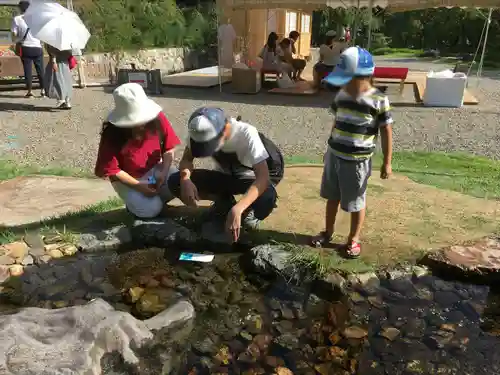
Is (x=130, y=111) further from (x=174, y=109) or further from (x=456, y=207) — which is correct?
(x=174, y=109)

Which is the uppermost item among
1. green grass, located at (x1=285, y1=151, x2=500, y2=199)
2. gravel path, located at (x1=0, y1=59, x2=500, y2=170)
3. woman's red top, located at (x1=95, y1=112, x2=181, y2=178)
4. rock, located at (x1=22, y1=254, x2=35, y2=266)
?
woman's red top, located at (x1=95, y1=112, x2=181, y2=178)

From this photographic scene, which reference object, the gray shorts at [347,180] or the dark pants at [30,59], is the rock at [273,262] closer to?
the gray shorts at [347,180]

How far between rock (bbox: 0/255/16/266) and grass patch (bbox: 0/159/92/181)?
192 centimetres

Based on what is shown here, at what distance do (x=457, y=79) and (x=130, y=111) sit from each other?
23.9 feet

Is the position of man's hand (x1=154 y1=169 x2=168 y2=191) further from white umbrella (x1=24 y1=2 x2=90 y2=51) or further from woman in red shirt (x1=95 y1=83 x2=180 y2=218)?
white umbrella (x1=24 y1=2 x2=90 y2=51)

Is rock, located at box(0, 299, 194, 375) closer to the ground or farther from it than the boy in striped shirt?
closer to the ground

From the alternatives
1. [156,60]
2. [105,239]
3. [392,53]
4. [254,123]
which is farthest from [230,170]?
[392,53]

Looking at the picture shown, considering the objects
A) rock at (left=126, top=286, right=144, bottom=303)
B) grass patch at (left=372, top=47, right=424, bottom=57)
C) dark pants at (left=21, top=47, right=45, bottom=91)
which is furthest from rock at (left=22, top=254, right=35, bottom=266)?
grass patch at (left=372, top=47, right=424, bottom=57)

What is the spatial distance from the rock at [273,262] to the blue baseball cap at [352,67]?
110cm

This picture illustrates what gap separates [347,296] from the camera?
2.93m

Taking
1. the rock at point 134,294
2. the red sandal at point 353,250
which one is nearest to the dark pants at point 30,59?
the rock at point 134,294

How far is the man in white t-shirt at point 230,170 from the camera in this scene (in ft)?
9.37

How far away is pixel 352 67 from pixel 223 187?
115 centimetres

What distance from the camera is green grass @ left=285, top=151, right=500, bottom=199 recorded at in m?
4.62
